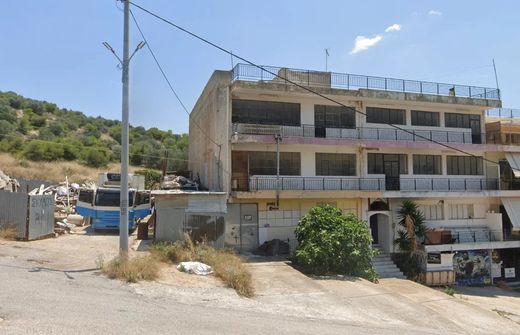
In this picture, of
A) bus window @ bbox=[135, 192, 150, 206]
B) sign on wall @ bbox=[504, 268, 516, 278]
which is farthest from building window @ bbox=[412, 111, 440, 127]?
bus window @ bbox=[135, 192, 150, 206]

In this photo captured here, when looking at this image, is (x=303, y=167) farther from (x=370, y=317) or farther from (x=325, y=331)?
(x=325, y=331)

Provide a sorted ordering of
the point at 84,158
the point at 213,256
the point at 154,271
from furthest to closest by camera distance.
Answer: the point at 84,158, the point at 213,256, the point at 154,271

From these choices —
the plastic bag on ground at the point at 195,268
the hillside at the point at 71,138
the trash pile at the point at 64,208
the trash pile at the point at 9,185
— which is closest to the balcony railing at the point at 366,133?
the plastic bag on ground at the point at 195,268

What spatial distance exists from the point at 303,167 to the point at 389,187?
19.7 ft

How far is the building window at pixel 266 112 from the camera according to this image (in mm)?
23797

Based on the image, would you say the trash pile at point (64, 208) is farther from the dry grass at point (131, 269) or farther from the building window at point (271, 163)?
the building window at point (271, 163)

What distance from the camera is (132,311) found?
32.1 ft

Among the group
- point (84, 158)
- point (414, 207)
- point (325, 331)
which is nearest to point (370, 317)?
point (325, 331)

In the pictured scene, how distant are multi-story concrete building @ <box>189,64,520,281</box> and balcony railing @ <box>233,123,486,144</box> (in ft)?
0.21

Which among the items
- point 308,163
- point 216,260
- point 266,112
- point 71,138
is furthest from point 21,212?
point 71,138

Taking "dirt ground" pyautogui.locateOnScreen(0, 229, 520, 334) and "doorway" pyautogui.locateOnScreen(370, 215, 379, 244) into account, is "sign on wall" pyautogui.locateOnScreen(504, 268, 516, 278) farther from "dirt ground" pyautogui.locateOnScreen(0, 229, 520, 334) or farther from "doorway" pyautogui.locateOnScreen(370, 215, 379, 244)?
"dirt ground" pyautogui.locateOnScreen(0, 229, 520, 334)

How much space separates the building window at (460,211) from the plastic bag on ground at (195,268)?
19.0m

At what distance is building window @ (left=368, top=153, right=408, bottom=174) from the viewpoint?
26531 millimetres

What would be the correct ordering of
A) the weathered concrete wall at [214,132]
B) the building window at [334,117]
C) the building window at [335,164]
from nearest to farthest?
1. the weathered concrete wall at [214,132]
2. the building window at [335,164]
3. the building window at [334,117]
